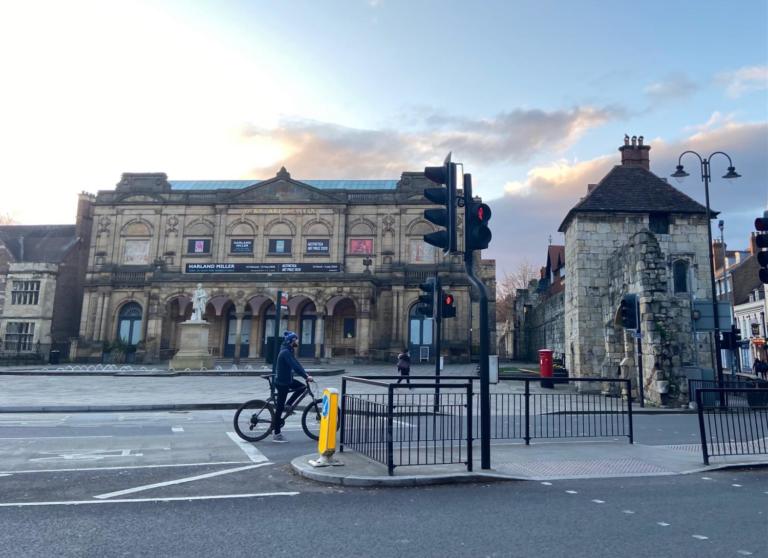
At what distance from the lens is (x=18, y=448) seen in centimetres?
826

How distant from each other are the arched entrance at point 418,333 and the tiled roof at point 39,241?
30300 mm

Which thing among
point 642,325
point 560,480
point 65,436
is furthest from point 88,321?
point 560,480

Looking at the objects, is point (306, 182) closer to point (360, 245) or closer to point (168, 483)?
point (360, 245)

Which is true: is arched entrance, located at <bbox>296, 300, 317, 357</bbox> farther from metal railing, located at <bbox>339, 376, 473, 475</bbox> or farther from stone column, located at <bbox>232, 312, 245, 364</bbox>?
metal railing, located at <bbox>339, 376, 473, 475</bbox>

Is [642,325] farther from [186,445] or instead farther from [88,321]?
[88,321]

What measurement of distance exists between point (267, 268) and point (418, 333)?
12.9 metres

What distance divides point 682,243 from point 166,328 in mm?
36034

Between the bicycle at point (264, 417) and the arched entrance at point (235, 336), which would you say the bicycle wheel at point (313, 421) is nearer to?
the bicycle at point (264, 417)

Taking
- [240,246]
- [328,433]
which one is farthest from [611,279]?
[240,246]

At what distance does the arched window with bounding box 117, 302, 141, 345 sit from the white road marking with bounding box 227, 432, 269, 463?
119ft

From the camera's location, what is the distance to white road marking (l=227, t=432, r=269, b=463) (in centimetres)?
764

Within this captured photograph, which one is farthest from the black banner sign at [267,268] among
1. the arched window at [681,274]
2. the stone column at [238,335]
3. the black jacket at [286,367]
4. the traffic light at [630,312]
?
the black jacket at [286,367]

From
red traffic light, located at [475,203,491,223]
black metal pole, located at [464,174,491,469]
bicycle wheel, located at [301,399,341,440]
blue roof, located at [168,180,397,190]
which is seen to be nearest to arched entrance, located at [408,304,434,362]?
blue roof, located at [168,180,397,190]

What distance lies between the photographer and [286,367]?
912 centimetres
